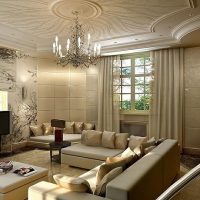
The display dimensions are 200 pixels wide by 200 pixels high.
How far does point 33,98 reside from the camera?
7168mm

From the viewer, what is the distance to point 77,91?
301 inches

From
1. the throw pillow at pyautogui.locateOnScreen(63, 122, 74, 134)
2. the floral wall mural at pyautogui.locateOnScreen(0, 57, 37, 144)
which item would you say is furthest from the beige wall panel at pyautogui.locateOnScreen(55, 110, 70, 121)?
the floral wall mural at pyautogui.locateOnScreen(0, 57, 37, 144)

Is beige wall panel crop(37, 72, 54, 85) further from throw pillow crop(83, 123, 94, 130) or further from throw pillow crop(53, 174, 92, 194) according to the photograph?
throw pillow crop(53, 174, 92, 194)

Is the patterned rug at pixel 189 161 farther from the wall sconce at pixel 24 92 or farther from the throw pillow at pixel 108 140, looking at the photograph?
the wall sconce at pixel 24 92

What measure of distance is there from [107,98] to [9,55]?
3.21 meters

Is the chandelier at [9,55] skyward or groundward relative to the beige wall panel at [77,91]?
skyward

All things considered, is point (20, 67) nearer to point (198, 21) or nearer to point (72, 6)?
point (72, 6)

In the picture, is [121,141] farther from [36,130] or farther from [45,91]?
[45,91]

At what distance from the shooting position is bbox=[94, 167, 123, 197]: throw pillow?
2303 millimetres

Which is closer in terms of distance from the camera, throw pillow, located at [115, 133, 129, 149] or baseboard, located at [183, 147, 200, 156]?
throw pillow, located at [115, 133, 129, 149]

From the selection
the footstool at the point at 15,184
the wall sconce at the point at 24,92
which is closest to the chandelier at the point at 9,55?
the wall sconce at the point at 24,92

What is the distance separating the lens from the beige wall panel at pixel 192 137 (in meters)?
6.00

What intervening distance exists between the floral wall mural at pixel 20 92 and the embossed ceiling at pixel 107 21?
0.73 metres

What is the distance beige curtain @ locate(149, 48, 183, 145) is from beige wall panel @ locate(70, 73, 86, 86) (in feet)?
7.96
